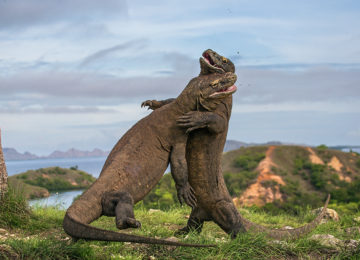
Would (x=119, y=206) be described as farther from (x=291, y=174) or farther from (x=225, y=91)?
(x=291, y=174)

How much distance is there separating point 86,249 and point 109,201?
2.19ft

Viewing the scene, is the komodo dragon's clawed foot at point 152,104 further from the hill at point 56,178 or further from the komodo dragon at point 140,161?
the hill at point 56,178

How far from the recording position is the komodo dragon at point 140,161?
18.7ft

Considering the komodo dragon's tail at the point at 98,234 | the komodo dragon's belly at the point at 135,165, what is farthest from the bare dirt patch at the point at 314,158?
the komodo dragon's tail at the point at 98,234

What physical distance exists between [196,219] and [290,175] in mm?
19902

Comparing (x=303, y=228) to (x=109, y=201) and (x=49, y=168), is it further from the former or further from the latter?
(x=49, y=168)

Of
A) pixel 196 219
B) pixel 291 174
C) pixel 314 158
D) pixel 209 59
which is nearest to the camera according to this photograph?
pixel 209 59

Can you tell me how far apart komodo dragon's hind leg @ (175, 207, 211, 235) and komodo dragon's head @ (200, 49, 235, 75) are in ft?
8.45

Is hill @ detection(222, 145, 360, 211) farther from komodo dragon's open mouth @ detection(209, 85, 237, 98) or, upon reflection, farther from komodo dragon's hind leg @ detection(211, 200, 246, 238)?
komodo dragon's open mouth @ detection(209, 85, 237, 98)

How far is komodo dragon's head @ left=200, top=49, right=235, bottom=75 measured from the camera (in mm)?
6988

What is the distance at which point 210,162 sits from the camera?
740 cm

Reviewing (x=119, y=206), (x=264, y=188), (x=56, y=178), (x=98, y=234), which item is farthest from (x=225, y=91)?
(x=56, y=178)

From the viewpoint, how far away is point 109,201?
5863 millimetres

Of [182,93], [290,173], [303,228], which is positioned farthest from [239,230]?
[290,173]
